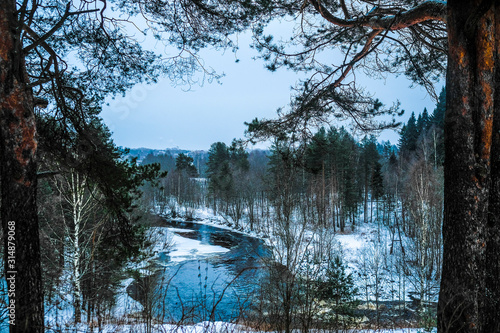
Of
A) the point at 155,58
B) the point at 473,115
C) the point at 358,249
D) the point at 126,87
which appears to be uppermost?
the point at 155,58

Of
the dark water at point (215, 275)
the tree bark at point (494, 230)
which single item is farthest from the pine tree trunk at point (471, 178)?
the dark water at point (215, 275)

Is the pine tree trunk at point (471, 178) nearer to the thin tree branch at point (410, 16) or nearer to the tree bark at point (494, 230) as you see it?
the tree bark at point (494, 230)

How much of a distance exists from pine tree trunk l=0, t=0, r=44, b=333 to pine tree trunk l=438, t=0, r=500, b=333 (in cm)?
383

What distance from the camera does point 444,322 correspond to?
264 centimetres

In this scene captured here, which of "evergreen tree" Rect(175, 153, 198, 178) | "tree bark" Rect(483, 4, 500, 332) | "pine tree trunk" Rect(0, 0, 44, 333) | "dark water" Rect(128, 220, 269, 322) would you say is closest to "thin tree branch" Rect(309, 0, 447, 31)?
"tree bark" Rect(483, 4, 500, 332)

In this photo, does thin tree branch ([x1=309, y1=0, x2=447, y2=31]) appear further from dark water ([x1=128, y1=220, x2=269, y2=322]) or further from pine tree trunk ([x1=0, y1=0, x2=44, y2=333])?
dark water ([x1=128, y1=220, x2=269, y2=322])

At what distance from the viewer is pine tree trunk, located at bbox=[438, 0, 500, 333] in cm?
271

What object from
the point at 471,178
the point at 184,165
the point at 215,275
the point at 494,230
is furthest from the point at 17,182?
the point at 184,165

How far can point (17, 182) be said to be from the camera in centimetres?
265

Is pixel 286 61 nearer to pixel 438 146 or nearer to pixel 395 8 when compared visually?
pixel 395 8

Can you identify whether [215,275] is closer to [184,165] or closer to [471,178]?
[471,178]

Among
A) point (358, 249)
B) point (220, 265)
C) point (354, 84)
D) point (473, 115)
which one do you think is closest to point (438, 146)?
point (358, 249)

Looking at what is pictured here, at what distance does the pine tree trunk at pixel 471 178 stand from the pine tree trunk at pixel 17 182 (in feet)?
12.6

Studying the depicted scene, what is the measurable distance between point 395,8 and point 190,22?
298cm
